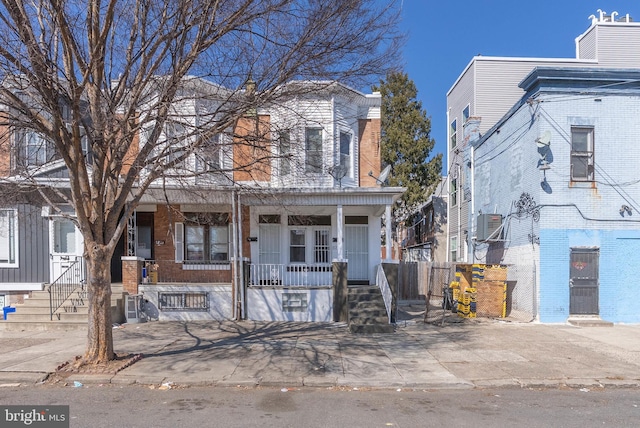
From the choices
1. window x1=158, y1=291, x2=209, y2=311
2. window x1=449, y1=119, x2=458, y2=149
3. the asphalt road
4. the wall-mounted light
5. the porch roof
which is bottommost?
the asphalt road

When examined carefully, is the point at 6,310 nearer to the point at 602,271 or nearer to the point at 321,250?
the point at 321,250

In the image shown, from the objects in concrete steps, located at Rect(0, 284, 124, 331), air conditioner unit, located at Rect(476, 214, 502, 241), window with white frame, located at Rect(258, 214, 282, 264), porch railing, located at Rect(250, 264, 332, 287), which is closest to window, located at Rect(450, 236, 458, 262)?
air conditioner unit, located at Rect(476, 214, 502, 241)

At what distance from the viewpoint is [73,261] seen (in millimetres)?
14500

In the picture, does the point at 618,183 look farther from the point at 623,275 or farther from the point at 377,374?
the point at 377,374

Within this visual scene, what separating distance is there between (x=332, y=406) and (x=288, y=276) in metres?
8.57

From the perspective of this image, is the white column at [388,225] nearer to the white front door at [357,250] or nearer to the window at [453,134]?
the white front door at [357,250]

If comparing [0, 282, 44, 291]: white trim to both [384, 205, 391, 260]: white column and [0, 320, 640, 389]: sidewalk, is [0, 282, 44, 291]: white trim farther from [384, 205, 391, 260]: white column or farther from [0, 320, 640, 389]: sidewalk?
[384, 205, 391, 260]: white column

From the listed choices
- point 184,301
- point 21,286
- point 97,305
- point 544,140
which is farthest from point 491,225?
point 21,286

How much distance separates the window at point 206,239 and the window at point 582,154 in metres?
10.7

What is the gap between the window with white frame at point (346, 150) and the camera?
15781mm

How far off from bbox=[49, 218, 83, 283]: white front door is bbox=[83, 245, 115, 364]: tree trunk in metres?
6.70

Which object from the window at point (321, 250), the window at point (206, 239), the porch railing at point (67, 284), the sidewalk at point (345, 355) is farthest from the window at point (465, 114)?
the porch railing at point (67, 284)

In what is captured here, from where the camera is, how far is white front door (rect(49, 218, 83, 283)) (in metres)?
14.5

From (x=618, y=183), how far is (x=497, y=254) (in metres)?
4.43
